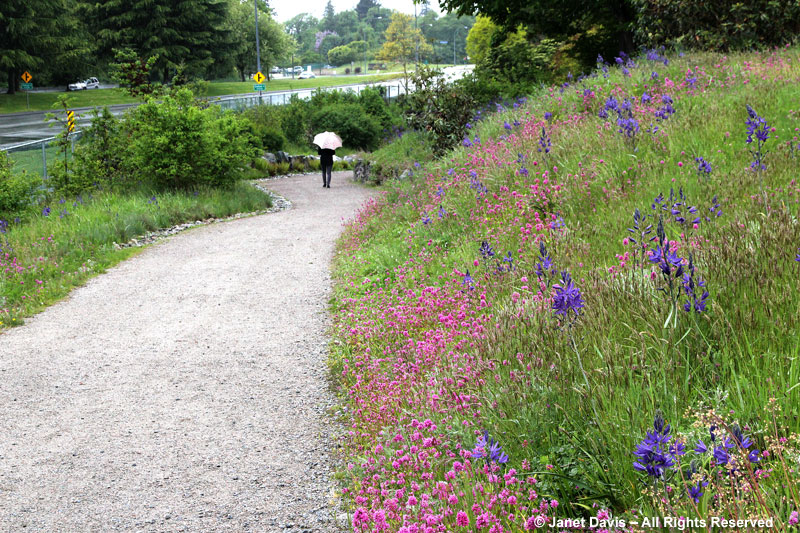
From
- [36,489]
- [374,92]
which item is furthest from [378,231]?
[374,92]

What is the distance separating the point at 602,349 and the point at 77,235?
1128 cm

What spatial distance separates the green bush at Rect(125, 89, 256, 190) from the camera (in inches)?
643

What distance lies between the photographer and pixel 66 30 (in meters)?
51.5

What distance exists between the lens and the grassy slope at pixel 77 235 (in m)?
9.36

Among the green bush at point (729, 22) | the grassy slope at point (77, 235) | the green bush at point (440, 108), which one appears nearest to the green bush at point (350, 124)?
the green bush at point (440, 108)

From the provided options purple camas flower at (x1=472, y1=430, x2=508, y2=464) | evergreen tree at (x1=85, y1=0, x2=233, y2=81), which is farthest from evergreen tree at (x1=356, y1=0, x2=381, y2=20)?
purple camas flower at (x1=472, y1=430, x2=508, y2=464)

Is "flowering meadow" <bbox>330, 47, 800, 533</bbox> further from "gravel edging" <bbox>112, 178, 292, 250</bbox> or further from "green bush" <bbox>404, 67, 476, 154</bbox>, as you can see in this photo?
"green bush" <bbox>404, 67, 476, 154</bbox>

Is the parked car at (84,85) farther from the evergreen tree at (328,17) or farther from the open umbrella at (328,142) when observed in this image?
the evergreen tree at (328,17)

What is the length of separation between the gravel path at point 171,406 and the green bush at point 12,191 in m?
5.53

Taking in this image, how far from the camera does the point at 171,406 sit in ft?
18.7

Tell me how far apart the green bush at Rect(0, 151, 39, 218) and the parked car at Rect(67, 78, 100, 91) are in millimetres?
49685

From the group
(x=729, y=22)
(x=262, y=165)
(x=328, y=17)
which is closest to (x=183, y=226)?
(x=729, y=22)

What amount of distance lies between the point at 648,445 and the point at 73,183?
1733 centimetres

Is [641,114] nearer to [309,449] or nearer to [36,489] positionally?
[309,449]
